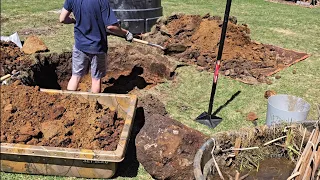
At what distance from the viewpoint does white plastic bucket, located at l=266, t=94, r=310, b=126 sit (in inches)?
158

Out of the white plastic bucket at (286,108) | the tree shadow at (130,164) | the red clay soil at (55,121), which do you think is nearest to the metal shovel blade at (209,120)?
the white plastic bucket at (286,108)

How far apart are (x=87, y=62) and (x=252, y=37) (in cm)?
549

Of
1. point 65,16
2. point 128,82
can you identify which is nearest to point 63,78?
point 128,82

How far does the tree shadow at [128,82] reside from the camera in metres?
5.48

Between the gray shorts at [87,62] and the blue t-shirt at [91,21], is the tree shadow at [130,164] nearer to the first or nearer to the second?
the gray shorts at [87,62]

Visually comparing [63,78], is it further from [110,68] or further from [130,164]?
[130,164]

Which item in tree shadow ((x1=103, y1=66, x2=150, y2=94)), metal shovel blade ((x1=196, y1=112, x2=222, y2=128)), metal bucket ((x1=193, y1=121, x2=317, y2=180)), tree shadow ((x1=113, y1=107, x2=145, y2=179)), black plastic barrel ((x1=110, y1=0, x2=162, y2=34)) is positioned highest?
black plastic barrel ((x1=110, y1=0, x2=162, y2=34))

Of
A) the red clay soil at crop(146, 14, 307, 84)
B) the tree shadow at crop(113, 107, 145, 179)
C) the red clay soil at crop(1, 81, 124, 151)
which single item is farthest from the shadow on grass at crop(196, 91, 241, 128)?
the red clay soil at crop(146, 14, 307, 84)

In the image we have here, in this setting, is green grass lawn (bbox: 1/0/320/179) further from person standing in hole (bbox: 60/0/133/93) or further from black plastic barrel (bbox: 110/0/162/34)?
person standing in hole (bbox: 60/0/133/93)

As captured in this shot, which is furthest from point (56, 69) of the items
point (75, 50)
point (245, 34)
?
point (245, 34)

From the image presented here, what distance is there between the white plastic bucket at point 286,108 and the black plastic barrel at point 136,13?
4238 millimetres

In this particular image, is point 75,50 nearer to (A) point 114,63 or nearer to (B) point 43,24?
(A) point 114,63

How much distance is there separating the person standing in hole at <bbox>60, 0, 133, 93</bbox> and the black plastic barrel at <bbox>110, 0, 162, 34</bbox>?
3.21 meters

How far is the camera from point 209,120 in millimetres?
4680
